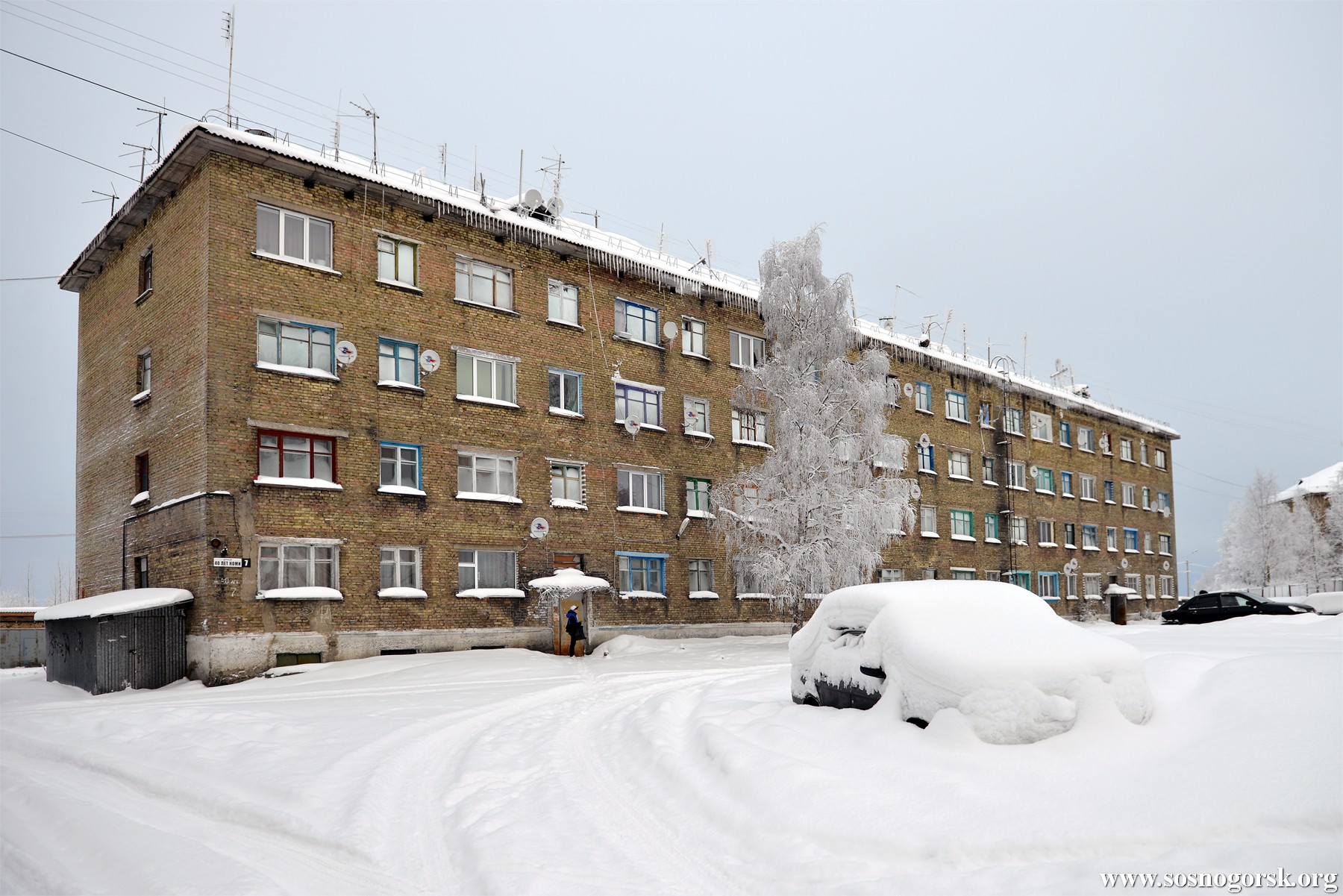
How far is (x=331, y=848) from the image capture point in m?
6.44

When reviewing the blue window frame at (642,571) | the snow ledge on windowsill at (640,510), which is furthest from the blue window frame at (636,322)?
the blue window frame at (642,571)

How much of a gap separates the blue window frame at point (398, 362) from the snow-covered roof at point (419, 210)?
3.91 m

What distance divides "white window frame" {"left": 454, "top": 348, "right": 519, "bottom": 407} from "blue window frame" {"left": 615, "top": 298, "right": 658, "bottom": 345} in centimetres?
455

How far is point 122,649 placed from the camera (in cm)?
1933

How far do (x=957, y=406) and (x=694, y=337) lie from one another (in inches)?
659

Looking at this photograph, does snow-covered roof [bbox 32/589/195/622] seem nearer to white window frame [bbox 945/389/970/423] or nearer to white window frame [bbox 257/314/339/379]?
white window frame [bbox 257/314/339/379]

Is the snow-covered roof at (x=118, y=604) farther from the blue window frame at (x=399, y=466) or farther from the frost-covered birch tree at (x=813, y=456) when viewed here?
the frost-covered birch tree at (x=813, y=456)

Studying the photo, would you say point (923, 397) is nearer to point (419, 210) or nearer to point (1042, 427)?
point (1042, 427)

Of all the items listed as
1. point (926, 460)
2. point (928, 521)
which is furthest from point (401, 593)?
point (926, 460)

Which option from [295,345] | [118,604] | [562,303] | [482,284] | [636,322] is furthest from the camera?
[636,322]

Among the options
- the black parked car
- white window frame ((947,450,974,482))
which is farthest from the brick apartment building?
the black parked car

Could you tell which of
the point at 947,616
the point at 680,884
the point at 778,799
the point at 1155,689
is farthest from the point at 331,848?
the point at 1155,689

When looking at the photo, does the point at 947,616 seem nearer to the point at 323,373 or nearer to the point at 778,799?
the point at 778,799

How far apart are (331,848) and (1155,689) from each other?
8.09 m
